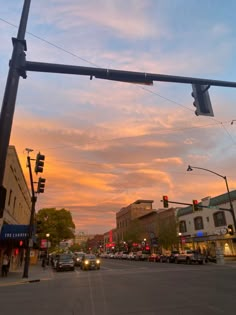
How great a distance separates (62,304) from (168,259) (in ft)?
138

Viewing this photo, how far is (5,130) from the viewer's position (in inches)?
238

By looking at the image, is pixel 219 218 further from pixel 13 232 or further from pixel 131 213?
pixel 131 213

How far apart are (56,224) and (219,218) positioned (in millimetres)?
41741

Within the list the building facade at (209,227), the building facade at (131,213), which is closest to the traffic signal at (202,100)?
the building facade at (209,227)

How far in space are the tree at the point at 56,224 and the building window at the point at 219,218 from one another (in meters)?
39.6

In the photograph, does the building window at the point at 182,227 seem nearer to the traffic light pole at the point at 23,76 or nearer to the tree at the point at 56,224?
the tree at the point at 56,224

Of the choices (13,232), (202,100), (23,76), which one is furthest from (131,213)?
(23,76)

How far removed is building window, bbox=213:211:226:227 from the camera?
5046cm

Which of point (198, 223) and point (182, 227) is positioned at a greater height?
point (182, 227)

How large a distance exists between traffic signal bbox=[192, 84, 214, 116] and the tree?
7221cm

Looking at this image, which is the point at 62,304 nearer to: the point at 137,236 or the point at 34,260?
the point at 34,260

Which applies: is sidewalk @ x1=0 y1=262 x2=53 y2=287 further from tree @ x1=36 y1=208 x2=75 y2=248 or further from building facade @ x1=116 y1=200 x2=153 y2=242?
building facade @ x1=116 y1=200 x2=153 y2=242

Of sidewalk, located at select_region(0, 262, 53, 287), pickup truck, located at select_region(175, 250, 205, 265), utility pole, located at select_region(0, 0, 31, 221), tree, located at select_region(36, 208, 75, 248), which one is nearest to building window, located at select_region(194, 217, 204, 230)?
pickup truck, located at select_region(175, 250, 205, 265)

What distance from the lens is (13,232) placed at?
1043 inches
